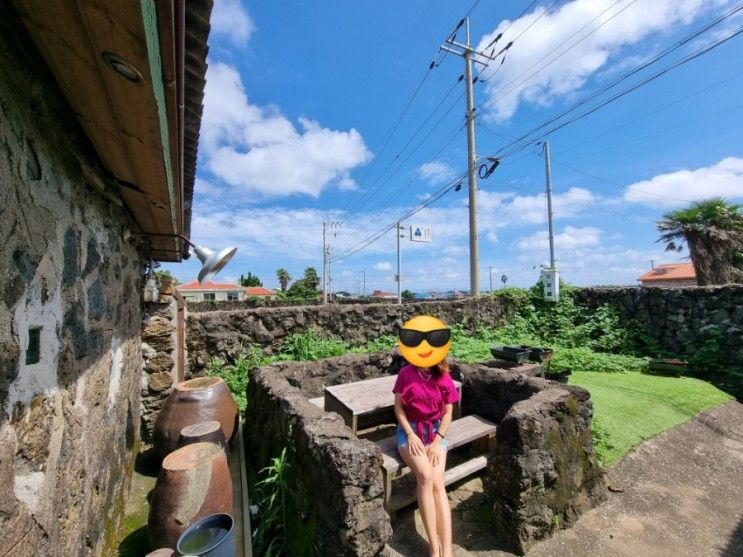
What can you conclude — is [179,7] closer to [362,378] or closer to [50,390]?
[50,390]

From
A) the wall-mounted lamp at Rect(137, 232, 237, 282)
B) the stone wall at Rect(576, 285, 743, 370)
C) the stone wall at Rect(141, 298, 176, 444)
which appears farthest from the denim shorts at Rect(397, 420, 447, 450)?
the stone wall at Rect(576, 285, 743, 370)

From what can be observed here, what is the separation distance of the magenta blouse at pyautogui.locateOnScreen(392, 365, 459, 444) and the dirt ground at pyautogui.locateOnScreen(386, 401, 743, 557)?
0.72 metres

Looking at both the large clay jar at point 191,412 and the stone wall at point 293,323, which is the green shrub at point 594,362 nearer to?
the stone wall at point 293,323

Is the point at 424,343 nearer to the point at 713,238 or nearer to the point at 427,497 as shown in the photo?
the point at 427,497

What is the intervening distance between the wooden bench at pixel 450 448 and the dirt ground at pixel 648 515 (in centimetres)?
16

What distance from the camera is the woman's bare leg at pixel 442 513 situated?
7.08ft

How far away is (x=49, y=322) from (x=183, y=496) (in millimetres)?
1504

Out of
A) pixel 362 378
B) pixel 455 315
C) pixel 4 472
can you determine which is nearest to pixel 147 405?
pixel 362 378

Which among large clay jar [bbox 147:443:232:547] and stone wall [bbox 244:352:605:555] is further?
large clay jar [bbox 147:443:232:547]

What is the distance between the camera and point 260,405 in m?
3.40

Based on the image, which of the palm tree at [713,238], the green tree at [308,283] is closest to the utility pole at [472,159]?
the palm tree at [713,238]

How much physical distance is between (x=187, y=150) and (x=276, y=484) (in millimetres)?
2438

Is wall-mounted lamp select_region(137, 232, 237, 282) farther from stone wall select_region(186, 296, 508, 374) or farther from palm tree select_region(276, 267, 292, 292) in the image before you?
palm tree select_region(276, 267, 292, 292)

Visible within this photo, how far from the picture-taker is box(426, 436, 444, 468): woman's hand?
7.89 ft
